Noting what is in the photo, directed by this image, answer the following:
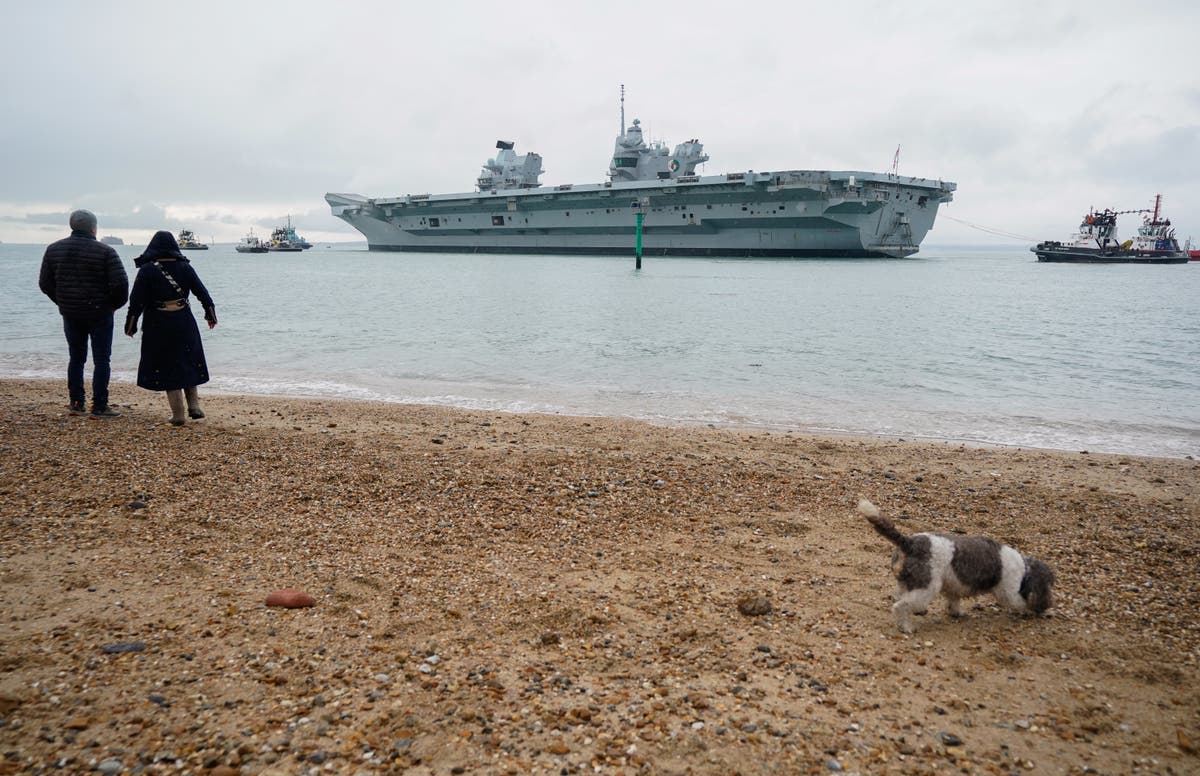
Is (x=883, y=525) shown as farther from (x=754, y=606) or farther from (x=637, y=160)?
(x=637, y=160)

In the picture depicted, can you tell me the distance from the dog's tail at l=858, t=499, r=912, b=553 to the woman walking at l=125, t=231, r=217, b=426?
5.99 metres

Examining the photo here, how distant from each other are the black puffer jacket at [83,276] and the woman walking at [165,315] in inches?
14.5

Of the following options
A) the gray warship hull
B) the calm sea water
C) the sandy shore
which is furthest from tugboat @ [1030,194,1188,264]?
the sandy shore

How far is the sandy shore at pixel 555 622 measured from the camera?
2264 mm

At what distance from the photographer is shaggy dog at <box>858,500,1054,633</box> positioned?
3.11m

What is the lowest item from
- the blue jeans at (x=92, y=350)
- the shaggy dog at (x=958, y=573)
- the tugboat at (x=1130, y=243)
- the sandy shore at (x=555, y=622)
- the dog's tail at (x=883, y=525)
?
the sandy shore at (x=555, y=622)

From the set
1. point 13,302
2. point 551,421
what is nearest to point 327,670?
point 551,421

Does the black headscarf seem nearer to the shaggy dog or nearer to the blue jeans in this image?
the blue jeans

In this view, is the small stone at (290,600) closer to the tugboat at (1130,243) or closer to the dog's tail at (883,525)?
the dog's tail at (883,525)

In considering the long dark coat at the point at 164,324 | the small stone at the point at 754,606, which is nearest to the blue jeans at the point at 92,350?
the long dark coat at the point at 164,324

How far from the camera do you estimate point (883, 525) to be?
10.1ft

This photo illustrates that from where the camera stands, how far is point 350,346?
15.6 m

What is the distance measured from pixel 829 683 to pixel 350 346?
1484 cm

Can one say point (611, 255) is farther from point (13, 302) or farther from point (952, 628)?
point (952, 628)
